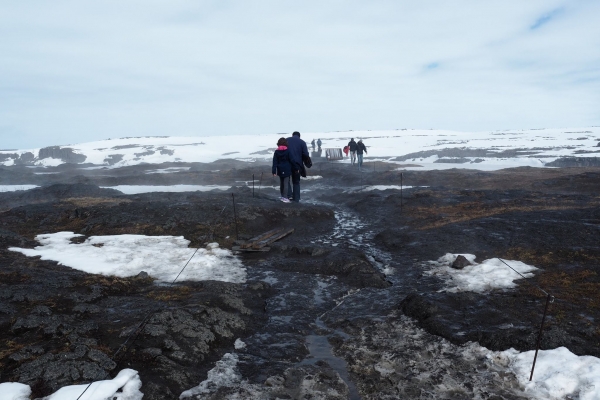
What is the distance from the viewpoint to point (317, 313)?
7191 mm

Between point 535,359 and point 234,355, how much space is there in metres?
3.98

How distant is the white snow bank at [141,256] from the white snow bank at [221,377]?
11.6ft

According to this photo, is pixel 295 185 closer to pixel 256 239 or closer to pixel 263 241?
pixel 256 239

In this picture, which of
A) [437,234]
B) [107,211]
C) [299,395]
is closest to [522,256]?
[437,234]

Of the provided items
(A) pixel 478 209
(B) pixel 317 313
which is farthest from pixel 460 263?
(A) pixel 478 209

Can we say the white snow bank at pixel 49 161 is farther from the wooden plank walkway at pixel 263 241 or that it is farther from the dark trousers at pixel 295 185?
the wooden plank walkway at pixel 263 241

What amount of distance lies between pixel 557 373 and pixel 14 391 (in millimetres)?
6350

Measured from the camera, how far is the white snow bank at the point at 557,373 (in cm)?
441

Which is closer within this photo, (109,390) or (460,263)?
(109,390)

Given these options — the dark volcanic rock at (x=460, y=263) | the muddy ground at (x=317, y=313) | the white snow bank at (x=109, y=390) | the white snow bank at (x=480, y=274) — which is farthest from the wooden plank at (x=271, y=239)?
the white snow bank at (x=109, y=390)

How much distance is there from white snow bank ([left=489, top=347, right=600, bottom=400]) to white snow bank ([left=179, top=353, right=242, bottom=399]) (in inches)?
139

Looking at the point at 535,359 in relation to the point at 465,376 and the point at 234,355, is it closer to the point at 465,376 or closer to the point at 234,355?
the point at 465,376

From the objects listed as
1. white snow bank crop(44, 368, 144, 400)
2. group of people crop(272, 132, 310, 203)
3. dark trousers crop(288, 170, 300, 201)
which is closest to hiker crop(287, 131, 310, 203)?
group of people crop(272, 132, 310, 203)

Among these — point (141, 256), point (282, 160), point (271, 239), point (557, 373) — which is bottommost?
point (557, 373)
